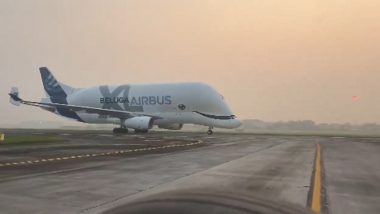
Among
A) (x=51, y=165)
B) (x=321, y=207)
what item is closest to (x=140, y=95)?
(x=51, y=165)

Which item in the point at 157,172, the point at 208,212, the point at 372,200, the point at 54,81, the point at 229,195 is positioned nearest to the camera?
the point at 208,212

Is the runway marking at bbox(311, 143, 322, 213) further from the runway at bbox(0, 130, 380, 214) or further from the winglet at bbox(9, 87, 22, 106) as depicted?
the winglet at bbox(9, 87, 22, 106)

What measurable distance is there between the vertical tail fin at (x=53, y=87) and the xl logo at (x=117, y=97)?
28.9 ft

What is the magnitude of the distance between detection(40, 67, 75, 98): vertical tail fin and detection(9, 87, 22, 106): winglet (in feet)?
21.4

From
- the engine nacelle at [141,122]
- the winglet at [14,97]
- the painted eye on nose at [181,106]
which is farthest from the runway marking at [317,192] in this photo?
the winglet at [14,97]

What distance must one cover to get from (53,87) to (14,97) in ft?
32.8

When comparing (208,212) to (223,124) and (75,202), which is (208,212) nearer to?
(75,202)

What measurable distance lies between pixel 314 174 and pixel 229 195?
13.1m

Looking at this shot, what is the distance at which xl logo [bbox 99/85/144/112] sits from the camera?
203ft

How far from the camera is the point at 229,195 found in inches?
99.7

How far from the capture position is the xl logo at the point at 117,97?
203 feet

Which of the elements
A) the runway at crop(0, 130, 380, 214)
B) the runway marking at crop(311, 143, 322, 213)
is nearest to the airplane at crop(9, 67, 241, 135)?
the runway at crop(0, 130, 380, 214)

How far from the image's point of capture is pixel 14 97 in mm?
65000

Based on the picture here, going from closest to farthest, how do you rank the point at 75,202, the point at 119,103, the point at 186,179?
the point at 75,202, the point at 186,179, the point at 119,103
